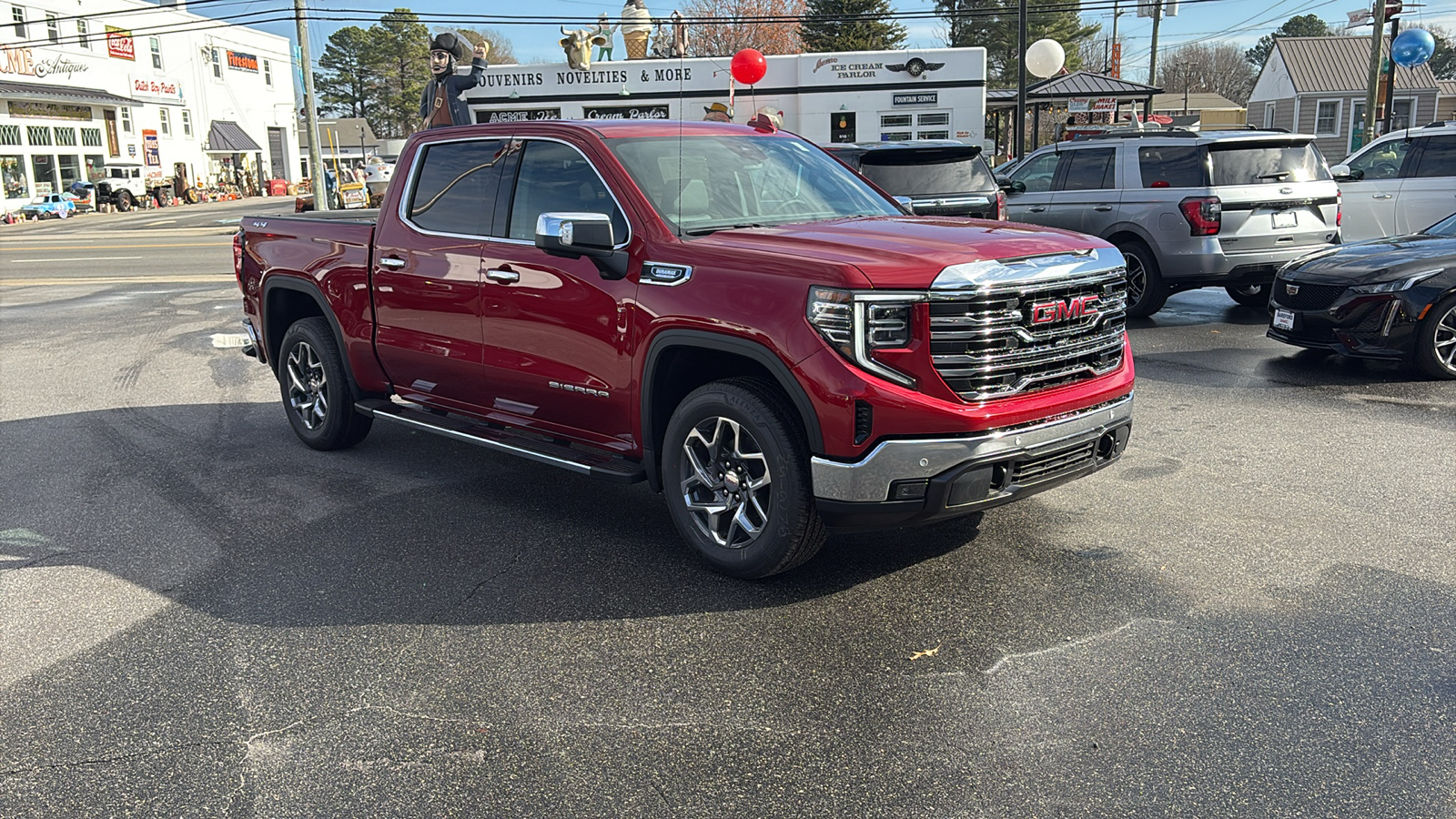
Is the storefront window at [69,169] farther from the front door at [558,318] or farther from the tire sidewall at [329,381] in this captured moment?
the front door at [558,318]

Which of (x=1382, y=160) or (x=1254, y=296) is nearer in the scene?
(x=1254, y=296)

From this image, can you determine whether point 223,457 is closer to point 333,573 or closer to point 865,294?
point 333,573

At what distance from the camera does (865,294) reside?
4.05m

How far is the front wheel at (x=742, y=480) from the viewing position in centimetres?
434

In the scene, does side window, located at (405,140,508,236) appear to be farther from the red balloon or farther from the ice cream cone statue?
the ice cream cone statue

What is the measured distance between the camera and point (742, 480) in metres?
4.58

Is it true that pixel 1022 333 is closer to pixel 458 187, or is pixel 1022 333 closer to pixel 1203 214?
pixel 458 187

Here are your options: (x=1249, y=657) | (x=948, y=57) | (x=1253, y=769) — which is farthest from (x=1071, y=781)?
(x=948, y=57)

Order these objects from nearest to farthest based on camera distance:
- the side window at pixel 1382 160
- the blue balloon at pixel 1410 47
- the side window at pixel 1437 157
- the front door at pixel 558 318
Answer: the front door at pixel 558 318
the side window at pixel 1437 157
the side window at pixel 1382 160
the blue balloon at pixel 1410 47

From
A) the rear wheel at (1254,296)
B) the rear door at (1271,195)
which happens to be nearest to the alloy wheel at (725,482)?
the rear door at (1271,195)

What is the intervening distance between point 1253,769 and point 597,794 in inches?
73.2

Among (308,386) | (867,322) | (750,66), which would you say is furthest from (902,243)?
(750,66)

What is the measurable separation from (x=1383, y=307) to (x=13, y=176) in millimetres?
56902

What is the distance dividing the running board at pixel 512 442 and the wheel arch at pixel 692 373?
0.15 metres
